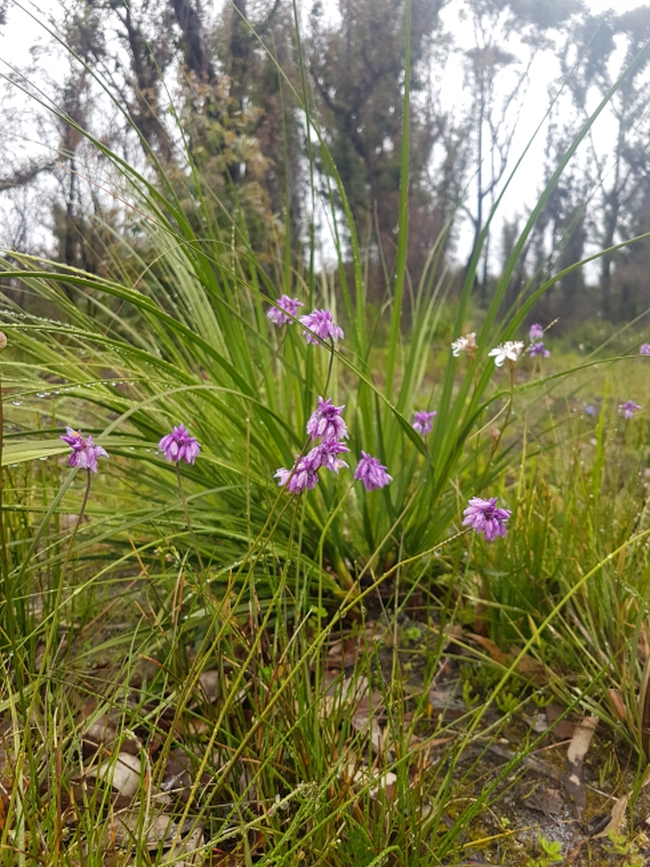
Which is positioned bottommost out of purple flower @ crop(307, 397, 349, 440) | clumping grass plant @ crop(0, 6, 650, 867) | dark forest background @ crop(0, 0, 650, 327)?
clumping grass plant @ crop(0, 6, 650, 867)

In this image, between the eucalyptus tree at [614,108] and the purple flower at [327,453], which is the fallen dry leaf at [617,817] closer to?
the purple flower at [327,453]

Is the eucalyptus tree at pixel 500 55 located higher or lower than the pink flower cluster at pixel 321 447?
higher

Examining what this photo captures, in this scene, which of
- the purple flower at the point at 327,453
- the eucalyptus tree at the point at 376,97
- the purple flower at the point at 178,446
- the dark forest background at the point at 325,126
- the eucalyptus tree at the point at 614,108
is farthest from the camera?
the eucalyptus tree at the point at 376,97

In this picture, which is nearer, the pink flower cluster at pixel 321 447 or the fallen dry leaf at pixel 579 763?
the pink flower cluster at pixel 321 447

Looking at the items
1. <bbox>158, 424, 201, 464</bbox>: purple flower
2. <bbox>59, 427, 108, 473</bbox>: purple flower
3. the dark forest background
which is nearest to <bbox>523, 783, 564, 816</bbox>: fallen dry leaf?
<bbox>158, 424, 201, 464</bbox>: purple flower

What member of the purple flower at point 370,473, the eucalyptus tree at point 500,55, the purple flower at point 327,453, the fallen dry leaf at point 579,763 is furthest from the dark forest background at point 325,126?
the fallen dry leaf at point 579,763

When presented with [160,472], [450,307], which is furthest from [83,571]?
[450,307]

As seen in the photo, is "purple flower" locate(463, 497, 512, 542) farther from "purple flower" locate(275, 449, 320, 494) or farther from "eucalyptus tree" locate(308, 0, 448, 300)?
"eucalyptus tree" locate(308, 0, 448, 300)

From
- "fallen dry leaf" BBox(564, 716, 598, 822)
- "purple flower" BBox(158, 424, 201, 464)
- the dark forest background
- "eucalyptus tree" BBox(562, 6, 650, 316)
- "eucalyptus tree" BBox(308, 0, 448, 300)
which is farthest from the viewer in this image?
"eucalyptus tree" BBox(308, 0, 448, 300)

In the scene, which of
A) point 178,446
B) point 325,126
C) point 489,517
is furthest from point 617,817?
point 325,126
